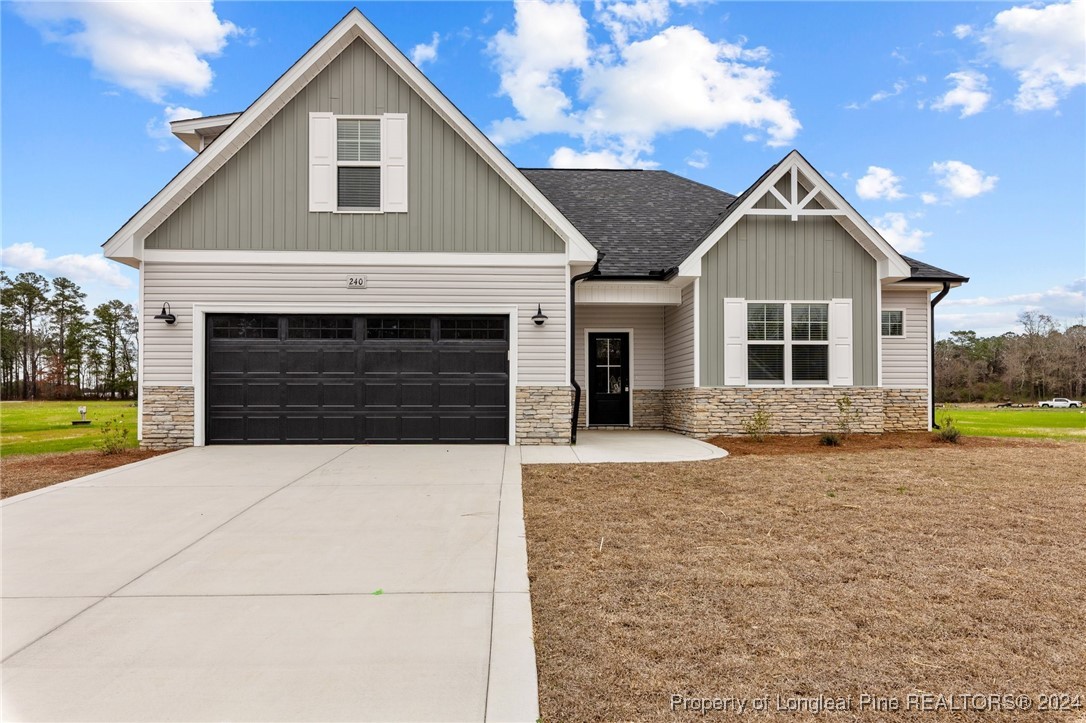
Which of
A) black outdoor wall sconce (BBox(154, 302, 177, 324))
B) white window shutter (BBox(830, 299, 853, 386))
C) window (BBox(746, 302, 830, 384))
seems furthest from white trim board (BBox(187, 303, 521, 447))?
white window shutter (BBox(830, 299, 853, 386))

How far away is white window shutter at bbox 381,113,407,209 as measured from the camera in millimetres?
10297

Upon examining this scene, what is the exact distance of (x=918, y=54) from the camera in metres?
13.6

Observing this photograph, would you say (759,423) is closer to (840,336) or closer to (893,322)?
(840,336)

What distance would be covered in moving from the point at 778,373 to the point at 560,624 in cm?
982

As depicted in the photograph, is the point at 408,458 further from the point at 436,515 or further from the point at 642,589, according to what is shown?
the point at 642,589

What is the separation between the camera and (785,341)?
11.7 meters

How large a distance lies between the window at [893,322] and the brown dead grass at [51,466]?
14511 millimetres

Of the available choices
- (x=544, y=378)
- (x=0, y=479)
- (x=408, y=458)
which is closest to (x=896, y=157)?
(x=544, y=378)

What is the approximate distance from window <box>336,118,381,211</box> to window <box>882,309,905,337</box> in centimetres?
1101

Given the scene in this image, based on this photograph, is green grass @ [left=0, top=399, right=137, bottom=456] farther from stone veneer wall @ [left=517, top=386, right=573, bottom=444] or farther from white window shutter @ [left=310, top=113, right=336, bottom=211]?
A: stone veneer wall @ [left=517, top=386, right=573, bottom=444]

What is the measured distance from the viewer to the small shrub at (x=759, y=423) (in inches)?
442

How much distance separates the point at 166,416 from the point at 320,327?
3.00 meters

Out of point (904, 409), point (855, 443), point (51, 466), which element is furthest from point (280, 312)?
point (904, 409)

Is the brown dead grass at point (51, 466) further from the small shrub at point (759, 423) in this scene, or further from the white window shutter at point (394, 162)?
the small shrub at point (759, 423)
